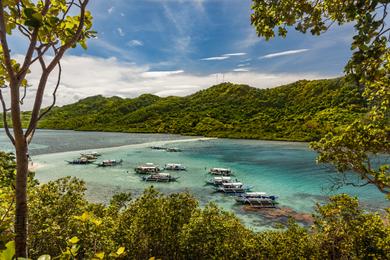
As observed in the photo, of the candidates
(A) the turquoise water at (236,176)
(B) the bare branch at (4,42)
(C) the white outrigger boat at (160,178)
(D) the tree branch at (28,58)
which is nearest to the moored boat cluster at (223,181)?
(C) the white outrigger boat at (160,178)

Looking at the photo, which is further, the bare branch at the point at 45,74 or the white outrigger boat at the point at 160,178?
the white outrigger boat at the point at 160,178

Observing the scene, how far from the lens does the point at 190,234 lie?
48.4 ft

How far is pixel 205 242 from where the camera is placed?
47.7 feet

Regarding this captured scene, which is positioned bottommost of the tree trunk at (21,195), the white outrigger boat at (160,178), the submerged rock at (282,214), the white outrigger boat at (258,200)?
the submerged rock at (282,214)

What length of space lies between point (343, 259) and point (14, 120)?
53.6 ft

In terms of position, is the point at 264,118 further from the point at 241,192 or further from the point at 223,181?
the point at 241,192

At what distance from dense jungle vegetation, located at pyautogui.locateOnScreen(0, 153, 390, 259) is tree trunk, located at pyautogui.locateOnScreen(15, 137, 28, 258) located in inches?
417

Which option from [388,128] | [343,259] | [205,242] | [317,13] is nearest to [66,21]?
[317,13]

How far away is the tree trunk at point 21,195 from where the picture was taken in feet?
9.45

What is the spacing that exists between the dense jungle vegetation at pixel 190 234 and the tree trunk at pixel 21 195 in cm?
1060

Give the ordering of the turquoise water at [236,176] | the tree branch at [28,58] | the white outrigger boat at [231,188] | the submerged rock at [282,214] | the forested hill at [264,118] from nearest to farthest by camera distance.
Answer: the tree branch at [28,58], the submerged rock at [282,214], the turquoise water at [236,176], the white outrigger boat at [231,188], the forested hill at [264,118]

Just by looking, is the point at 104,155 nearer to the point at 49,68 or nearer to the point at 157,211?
the point at 157,211

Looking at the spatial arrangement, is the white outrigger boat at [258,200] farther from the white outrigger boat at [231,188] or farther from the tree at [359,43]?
the tree at [359,43]

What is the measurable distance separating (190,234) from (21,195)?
42.7 feet
